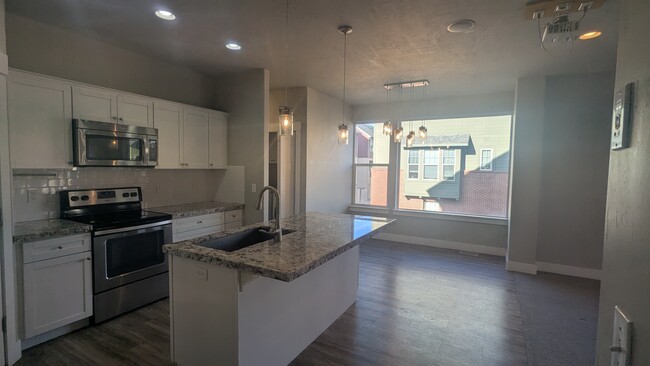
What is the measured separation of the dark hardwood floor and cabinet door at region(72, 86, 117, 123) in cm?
196

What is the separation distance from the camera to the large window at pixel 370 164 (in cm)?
638

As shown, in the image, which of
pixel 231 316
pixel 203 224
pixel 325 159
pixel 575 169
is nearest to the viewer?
pixel 231 316

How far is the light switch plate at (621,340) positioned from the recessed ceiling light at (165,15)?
10.8 ft

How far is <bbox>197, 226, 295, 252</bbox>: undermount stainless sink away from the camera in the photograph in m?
2.22

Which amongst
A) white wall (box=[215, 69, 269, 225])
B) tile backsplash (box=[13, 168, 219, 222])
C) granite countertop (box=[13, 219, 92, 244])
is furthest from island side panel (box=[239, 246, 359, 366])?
tile backsplash (box=[13, 168, 219, 222])

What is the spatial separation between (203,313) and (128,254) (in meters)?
1.57

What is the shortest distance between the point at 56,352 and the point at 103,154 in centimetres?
174

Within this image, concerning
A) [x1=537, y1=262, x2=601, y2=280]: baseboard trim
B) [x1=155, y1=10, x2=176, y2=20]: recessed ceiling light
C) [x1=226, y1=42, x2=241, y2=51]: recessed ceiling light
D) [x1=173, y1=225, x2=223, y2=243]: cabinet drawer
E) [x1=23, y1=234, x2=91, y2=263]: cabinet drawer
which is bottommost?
[x1=537, y1=262, x2=601, y2=280]: baseboard trim

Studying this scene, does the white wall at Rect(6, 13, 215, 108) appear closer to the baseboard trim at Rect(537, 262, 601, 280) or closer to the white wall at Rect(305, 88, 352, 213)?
the white wall at Rect(305, 88, 352, 213)

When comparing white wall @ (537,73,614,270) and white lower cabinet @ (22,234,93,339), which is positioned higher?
white wall @ (537,73,614,270)

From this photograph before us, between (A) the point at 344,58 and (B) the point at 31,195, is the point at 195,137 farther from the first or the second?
(A) the point at 344,58

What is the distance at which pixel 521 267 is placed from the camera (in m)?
→ 4.46

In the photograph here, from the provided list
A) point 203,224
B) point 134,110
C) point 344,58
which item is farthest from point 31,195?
point 344,58

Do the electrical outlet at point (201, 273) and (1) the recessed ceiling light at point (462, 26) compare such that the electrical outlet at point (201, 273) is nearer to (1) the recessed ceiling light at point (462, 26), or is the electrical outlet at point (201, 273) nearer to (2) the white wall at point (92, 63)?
(2) the white wall at point (92, 63)
